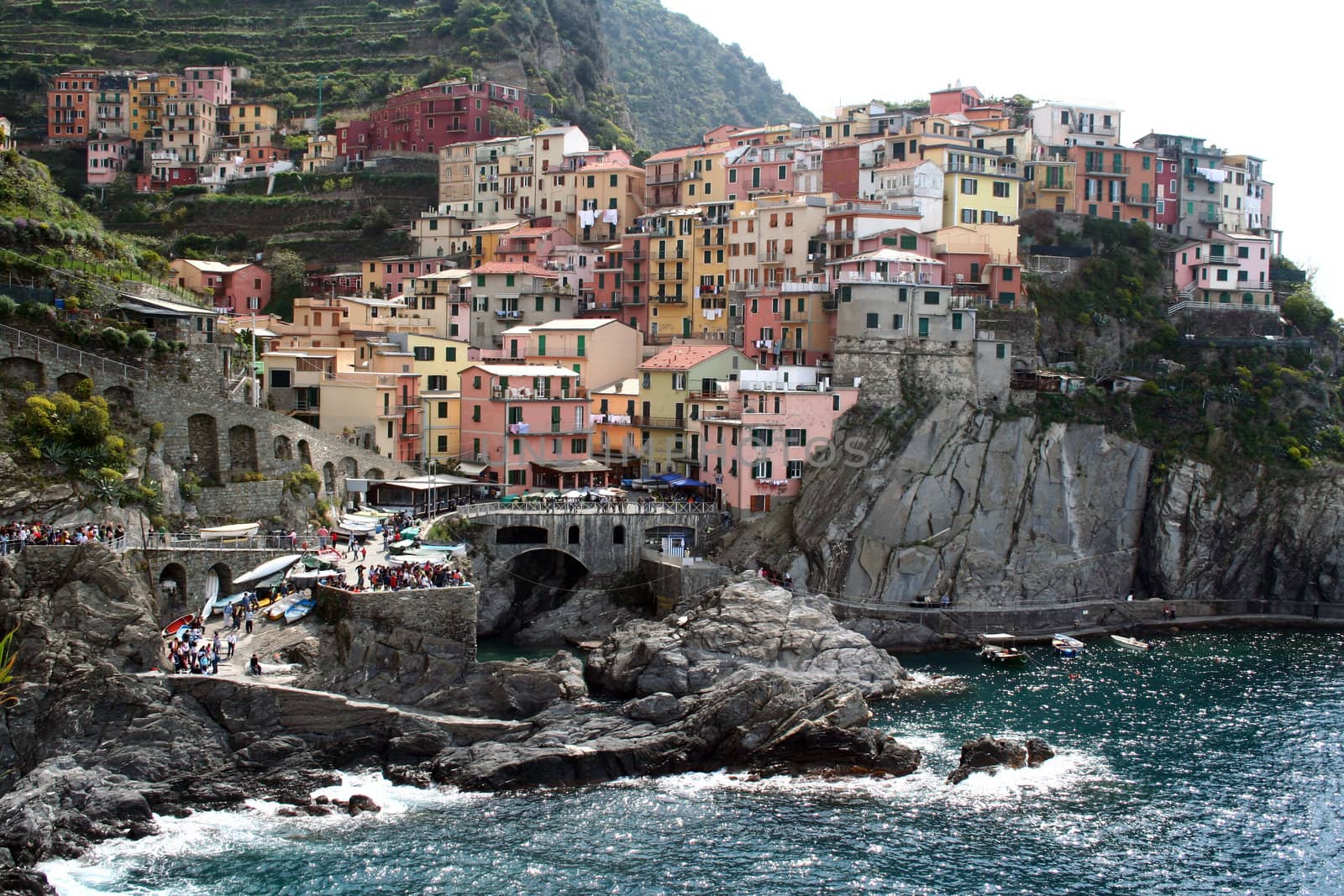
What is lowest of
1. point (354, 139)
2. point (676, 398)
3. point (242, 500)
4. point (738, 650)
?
point (738, 650)

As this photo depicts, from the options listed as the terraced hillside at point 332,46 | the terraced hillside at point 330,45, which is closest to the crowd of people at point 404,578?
the terraced hillside at point 332,46

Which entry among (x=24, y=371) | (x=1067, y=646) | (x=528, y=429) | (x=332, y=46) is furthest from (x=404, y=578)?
(x=332, y=46)

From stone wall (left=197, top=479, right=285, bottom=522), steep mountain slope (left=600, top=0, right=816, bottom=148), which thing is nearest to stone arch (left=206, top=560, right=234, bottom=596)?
stone wall (left=197, top=479, right=285, bottom=522)

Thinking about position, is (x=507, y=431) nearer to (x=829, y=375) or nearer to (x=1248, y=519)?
(x=829, y=375)

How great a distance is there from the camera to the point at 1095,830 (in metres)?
44.6

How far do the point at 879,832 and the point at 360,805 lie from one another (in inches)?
596

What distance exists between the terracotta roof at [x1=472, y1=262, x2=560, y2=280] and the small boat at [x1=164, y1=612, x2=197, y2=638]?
1636 inches

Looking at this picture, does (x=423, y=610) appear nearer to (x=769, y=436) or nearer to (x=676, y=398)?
(x=769, y=436)

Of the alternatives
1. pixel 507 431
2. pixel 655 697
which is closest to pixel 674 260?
pixel 507 431

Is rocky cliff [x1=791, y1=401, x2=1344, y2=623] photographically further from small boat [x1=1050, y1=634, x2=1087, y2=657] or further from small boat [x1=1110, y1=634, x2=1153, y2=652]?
small boat [x1=1110, y1=634, x2=1153, y2=652]

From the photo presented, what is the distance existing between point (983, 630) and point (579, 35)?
84489 mm

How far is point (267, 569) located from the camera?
54.7 meters

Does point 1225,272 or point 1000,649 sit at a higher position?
point 1225,272

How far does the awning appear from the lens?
74750mm
